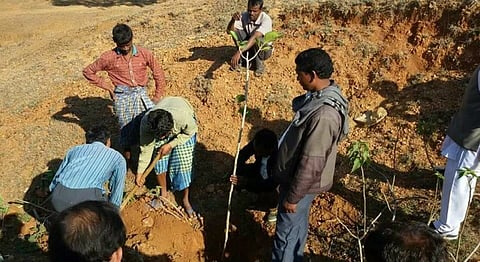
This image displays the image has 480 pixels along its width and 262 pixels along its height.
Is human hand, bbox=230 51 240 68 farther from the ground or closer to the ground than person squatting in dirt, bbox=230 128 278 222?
farther from the ground

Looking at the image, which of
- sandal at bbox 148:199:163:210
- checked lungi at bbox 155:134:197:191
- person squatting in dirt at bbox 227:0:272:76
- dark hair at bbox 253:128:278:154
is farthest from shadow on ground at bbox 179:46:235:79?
dark hair at bbox 253:128:278:154

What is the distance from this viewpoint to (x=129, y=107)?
4.30 m

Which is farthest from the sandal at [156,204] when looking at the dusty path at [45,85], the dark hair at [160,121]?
the dusty path at [45,85]

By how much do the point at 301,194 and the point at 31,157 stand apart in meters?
3.22

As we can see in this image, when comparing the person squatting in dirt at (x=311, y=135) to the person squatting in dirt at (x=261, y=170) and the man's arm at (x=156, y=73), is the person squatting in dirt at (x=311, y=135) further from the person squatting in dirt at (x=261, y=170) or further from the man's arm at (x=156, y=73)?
the man's arm at (x=156, y=73)

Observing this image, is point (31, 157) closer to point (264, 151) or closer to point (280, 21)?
point (264, 151)

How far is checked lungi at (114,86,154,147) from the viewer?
14.0ft

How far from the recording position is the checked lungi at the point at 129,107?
427cm

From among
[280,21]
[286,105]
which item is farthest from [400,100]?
[280,21]

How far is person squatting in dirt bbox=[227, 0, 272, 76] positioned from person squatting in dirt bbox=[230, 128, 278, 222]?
1.55m

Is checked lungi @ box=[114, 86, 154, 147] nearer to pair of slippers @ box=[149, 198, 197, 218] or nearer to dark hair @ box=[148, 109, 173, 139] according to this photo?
pair of slippers @ box=[149, 198, 197, 218]

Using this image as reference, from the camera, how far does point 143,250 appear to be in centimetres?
376

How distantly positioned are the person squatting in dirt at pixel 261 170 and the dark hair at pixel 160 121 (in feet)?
2.02

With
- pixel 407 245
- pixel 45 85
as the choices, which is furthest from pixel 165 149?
pixel 45 85
